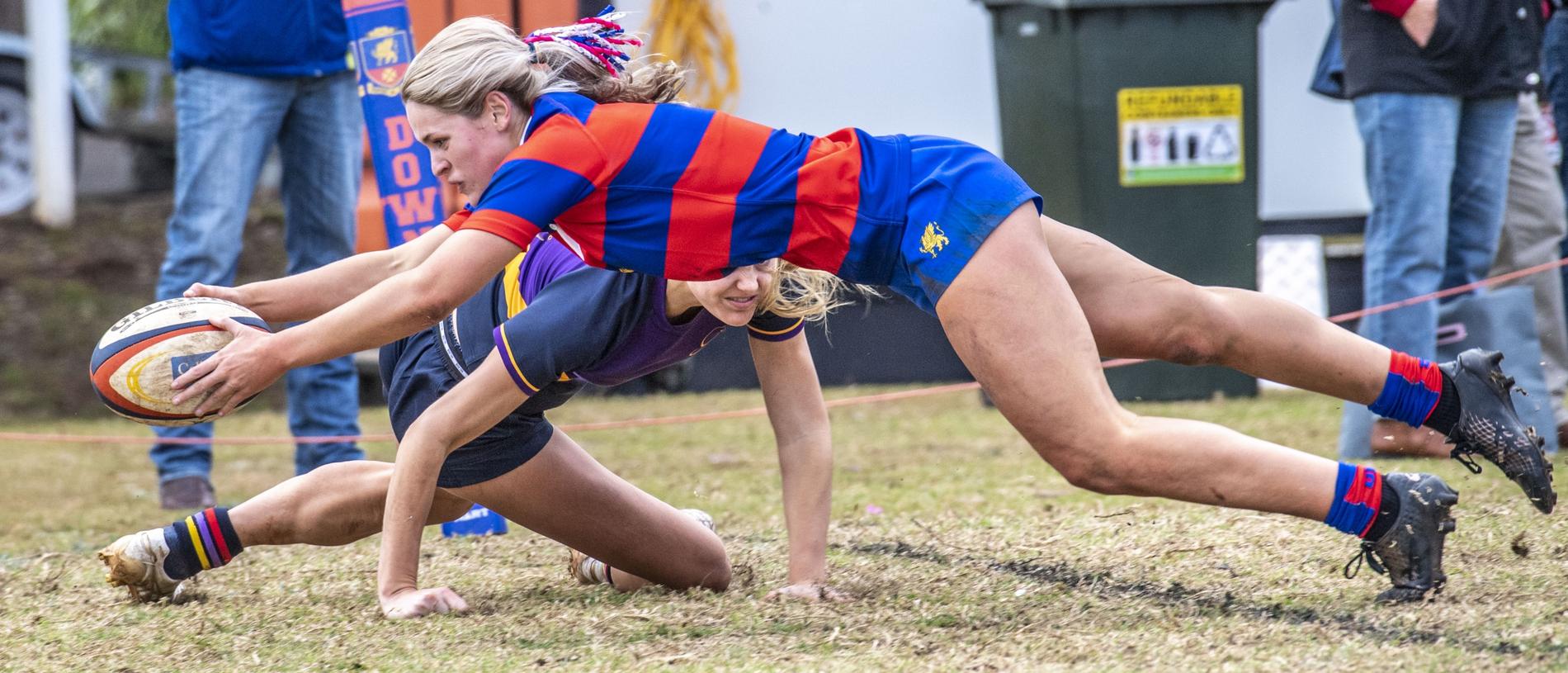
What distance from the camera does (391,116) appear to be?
14.7 ft

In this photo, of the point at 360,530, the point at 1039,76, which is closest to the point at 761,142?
the point at 360,530

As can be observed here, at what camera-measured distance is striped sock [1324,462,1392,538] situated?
108 inches

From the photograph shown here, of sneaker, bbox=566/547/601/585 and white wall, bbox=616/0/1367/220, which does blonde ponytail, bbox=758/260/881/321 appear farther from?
white wall, bbox=616/0/1367/220

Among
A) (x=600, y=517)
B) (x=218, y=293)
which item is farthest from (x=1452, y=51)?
(x=218, y=293)

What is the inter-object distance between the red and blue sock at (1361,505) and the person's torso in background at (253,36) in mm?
3377

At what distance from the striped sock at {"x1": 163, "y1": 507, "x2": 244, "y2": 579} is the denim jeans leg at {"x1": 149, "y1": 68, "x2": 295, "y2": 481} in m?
1.53

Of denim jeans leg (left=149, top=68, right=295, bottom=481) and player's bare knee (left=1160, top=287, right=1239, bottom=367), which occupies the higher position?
denim jeans leg (left=149, top=68, right=295, bottom=481)

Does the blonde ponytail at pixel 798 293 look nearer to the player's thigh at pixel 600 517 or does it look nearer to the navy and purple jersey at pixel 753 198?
the navy and purple jersey at pixel 753 198

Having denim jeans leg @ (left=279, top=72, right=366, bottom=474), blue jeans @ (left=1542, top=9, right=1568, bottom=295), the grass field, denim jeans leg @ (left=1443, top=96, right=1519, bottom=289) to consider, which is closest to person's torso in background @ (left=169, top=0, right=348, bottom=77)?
denim jeans leg @ (left=279, top=72, right=366, bottom=474)

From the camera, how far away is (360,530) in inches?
139

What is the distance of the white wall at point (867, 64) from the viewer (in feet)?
25.3

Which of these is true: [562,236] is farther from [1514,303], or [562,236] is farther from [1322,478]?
[1514,303]

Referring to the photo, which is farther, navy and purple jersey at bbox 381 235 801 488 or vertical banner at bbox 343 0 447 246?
vertical banner at bbox 343 0 447 246

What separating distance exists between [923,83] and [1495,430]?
4.82 meters
